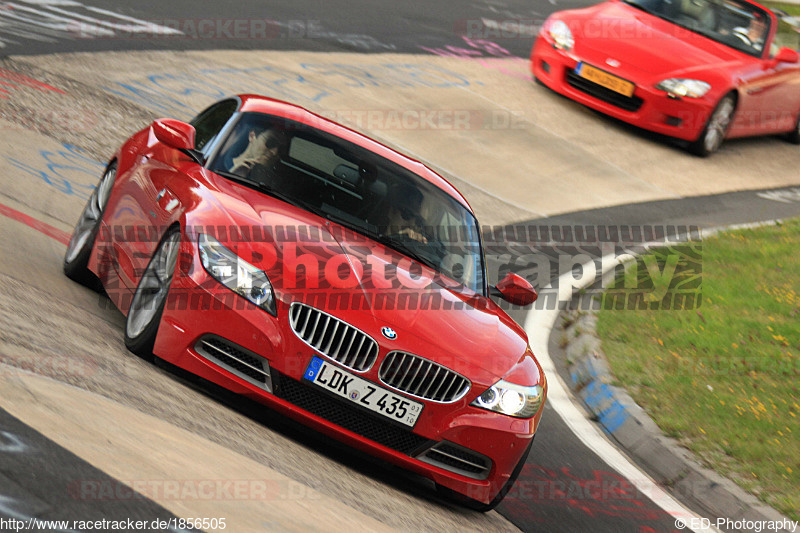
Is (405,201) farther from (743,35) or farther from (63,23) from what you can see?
(743,35)

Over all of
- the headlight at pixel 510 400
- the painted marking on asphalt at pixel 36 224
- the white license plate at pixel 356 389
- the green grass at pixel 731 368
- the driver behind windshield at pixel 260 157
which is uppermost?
the driver behind windshield at pixel 260 157

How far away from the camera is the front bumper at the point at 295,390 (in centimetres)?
495

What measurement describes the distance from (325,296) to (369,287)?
0.33 metres

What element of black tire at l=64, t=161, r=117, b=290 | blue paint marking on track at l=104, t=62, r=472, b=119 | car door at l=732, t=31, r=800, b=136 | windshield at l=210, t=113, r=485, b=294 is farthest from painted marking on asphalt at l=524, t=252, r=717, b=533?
car door at l=732, t=31, r=800, b=136

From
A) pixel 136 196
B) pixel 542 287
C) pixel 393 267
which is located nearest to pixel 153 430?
pixel 393 267

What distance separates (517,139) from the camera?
14742 mm

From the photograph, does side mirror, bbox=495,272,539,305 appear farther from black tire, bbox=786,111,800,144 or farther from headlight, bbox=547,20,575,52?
black tire, bbox=786,111,800,144

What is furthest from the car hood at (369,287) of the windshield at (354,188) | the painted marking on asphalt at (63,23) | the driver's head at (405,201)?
the painted marking on asphalt at (63,23)

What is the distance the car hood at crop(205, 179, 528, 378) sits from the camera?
5078 mm

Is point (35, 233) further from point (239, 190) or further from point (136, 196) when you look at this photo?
point (239, 190)

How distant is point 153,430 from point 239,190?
1.89 m

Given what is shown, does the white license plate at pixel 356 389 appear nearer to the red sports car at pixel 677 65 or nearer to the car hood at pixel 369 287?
the car hood at pixel 369 287

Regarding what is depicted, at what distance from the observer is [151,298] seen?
5414 millimetres

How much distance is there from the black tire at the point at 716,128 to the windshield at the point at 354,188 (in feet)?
32.3
